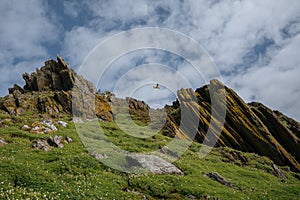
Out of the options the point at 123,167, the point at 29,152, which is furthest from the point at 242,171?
the point at 29,152

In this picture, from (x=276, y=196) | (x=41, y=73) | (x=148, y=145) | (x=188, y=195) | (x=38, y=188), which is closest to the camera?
(x=38, y=188)

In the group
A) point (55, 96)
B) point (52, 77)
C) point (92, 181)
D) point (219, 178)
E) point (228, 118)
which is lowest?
point (92, 181)

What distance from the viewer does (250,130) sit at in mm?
45844

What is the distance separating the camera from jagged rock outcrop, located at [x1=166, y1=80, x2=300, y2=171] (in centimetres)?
4441

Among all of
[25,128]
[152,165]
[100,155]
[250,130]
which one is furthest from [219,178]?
[250,130]

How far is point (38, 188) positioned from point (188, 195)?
917 centimetres

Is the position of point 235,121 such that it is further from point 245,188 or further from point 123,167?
point 123,167

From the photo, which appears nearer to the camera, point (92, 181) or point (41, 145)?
point (92, 181)

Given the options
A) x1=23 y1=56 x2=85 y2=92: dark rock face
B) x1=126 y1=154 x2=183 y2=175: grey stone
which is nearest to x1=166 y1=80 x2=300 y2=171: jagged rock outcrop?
x1=126 y1=154 x2=183 y2=175: grey stone

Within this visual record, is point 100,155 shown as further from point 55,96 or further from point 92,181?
point 55,96

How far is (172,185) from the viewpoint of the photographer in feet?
62.3

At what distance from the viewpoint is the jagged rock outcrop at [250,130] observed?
4441cm

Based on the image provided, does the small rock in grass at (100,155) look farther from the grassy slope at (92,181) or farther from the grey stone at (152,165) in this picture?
the grey stone at (152,165)

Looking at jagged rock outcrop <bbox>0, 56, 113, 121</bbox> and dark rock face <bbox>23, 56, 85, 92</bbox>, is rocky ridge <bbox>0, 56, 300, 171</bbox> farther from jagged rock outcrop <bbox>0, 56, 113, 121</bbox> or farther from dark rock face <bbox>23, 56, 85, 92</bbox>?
dark rock face <bbox>23, 56, 85, 92</bbox>
